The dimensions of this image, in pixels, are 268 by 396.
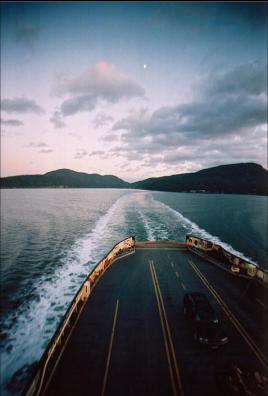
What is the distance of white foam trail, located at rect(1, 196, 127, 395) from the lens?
56.9 feet

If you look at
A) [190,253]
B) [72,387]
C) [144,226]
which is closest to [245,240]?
[144,226]

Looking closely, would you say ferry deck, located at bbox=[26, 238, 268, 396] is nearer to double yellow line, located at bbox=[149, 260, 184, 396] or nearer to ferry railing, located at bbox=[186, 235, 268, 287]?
double yellow line, located at bbox=[149, 260, 184, 396]

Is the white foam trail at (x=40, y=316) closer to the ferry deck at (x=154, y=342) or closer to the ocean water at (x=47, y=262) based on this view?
the ocean water at (x=47, y=262)

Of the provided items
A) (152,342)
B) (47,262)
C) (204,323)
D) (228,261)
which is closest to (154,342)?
(152,342)

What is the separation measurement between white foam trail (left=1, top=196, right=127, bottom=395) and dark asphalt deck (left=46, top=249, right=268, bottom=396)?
21.6 ft

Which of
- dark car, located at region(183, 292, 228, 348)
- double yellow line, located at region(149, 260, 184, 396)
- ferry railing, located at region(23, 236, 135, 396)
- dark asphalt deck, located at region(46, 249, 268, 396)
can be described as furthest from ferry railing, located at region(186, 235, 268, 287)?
ferry railing, located at region(23, 236, 135, 396)

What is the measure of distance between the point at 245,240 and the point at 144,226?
26.2 meters

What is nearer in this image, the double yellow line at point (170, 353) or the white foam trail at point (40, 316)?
the double yellow line at point (170, 353)

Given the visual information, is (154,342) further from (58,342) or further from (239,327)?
(239,327)

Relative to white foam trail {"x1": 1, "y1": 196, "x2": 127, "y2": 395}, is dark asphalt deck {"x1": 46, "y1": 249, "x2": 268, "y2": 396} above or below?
above

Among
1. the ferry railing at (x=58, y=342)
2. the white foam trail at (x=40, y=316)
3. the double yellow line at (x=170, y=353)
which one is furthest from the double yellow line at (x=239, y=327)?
the white foam trail at (x=40, y=316)

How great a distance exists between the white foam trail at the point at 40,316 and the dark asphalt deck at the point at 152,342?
6.58 m

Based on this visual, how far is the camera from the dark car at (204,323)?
12.1m

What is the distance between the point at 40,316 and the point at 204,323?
1710 cm
